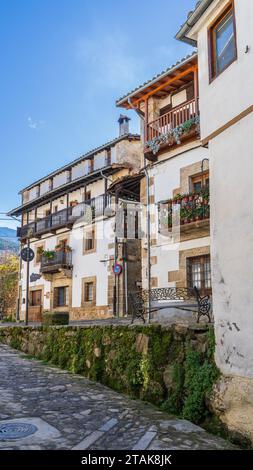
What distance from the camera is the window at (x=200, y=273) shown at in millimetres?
11599

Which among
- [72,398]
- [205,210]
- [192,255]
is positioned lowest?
[72,398]

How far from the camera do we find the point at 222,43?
18.9 feet

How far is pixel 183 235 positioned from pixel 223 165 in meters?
6.90

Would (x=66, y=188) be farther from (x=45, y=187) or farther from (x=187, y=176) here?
(x=187, y=176)

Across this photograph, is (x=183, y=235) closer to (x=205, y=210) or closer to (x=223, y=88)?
(x=205, y=210)

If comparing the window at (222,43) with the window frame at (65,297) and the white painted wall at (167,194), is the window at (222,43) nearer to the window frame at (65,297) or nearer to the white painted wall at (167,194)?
the white painted wall at (167,194)

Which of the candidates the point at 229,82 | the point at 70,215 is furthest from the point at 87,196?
the point at 229,82

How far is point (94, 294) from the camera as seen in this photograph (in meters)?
19.3

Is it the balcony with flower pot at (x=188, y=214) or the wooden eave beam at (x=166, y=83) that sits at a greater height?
the wooden eave beam at (x=166, y=83)

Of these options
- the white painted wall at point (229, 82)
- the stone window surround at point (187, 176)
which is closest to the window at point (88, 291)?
the stone window surround at point (187, 176)

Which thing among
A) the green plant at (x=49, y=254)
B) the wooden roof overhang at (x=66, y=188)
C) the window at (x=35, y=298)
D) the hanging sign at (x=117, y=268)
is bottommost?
the window at (x=35, y=298)

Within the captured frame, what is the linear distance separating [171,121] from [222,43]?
732 cm

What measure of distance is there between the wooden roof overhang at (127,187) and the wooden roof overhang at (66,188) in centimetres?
186
